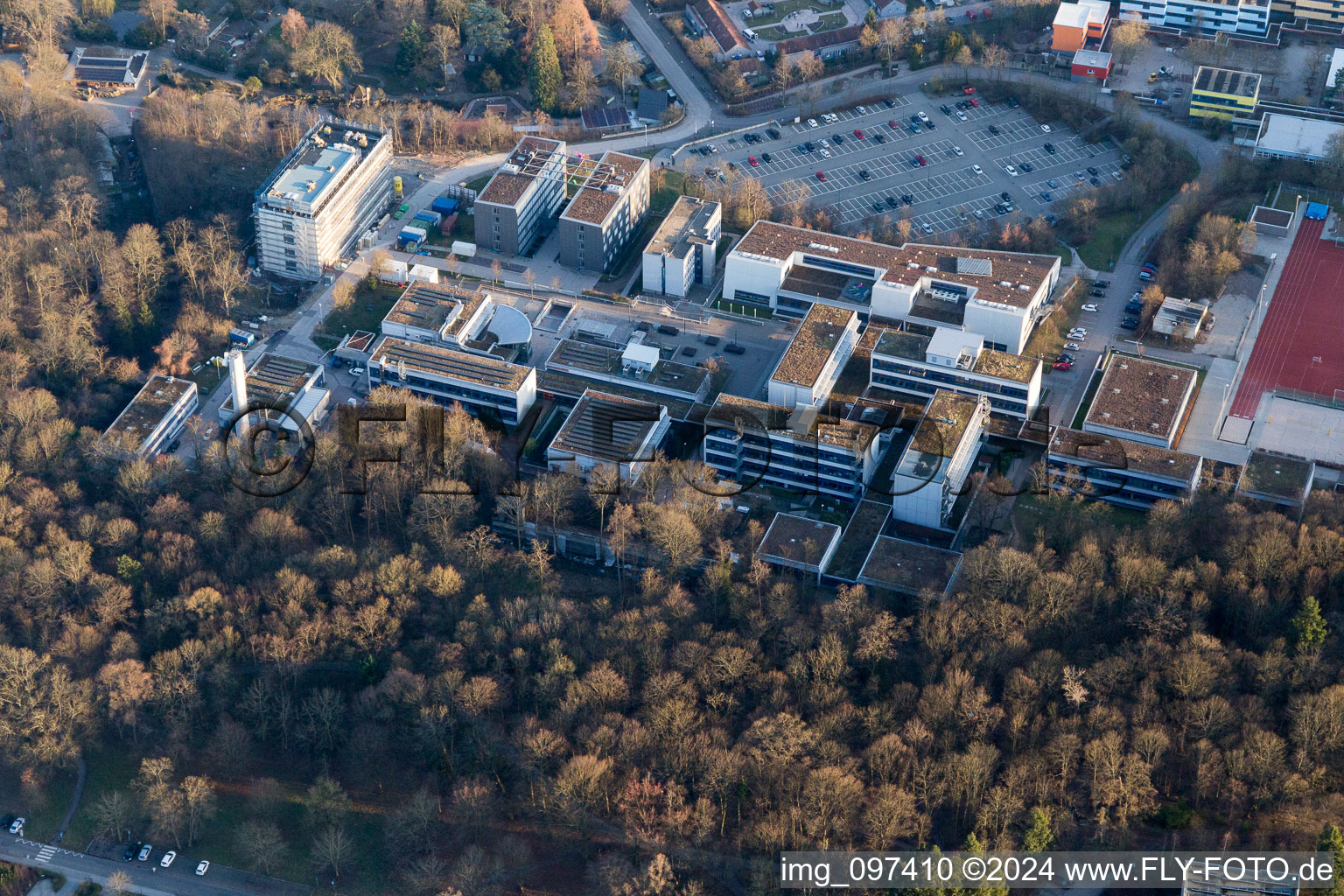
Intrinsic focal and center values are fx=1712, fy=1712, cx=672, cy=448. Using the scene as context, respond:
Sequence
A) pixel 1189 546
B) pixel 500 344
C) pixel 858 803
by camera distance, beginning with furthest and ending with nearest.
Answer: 1. pixel 500 344
2. pixel 1189 546
3. pixel 858 803

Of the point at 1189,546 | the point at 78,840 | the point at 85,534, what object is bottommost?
the point at 78,840

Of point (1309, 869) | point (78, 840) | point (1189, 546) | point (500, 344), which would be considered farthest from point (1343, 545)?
point (78, 840)

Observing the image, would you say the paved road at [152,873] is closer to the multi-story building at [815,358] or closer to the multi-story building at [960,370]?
the multi-story building at [815,358]

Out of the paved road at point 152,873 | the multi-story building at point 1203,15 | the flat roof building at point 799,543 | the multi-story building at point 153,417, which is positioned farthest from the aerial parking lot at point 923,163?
the paved road at point 152,873

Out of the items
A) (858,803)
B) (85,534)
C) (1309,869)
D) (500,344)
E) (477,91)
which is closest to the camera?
(1309,869)

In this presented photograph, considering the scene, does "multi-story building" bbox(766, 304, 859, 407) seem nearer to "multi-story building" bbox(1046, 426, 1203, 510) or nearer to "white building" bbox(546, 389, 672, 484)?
"white building" bbox(546, 389, 672, 484)

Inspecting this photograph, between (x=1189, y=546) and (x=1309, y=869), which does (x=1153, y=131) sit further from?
(x=1309, y=869)

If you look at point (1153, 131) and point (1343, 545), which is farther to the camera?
point (1153, 131)

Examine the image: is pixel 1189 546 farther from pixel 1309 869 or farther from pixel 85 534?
pixel 85 534

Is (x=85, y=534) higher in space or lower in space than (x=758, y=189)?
lower
